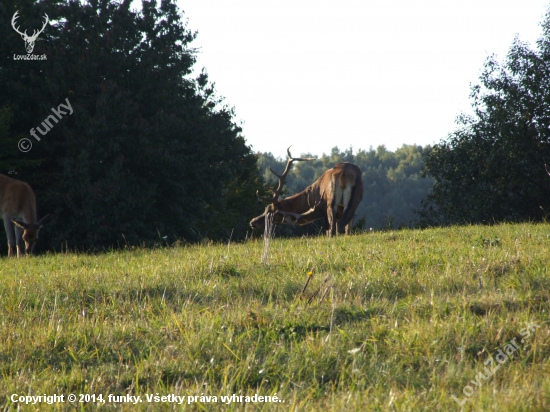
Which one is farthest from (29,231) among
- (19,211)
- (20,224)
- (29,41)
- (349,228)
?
(29,41)

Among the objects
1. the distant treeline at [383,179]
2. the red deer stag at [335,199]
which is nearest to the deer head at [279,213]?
the red deer stag at [335,199]

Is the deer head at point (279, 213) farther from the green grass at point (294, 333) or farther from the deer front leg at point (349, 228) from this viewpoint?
the green grass at point (294, 333)

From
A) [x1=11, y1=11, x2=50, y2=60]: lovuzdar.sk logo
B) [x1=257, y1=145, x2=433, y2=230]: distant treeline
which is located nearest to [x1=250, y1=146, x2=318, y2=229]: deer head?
[x1=11, y1=11, x2=50, y2=60]: lovuzdar.sk logo

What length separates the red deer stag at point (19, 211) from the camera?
48.8ft

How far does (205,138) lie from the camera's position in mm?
25688

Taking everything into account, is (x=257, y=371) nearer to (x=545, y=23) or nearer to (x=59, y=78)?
(x=59, y=78)

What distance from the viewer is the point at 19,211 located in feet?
49.9

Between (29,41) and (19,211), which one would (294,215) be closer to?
(19,211)

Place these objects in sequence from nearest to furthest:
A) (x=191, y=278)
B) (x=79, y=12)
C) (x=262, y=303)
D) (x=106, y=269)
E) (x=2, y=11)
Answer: (x=262, y=303)
(x=191, y=278)
(x=106, y=269)
(x=2, y=11)
(x=79, y=12)

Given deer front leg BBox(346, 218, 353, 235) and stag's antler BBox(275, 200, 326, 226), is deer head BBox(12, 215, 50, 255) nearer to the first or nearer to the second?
stag's antler BBox(275, 200, 326, 226)

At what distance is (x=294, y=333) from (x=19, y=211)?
12.3 meters

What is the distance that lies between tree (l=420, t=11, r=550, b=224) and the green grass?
20.6 metres

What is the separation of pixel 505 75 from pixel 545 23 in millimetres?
2828

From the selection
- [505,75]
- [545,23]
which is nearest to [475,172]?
[505,75]
